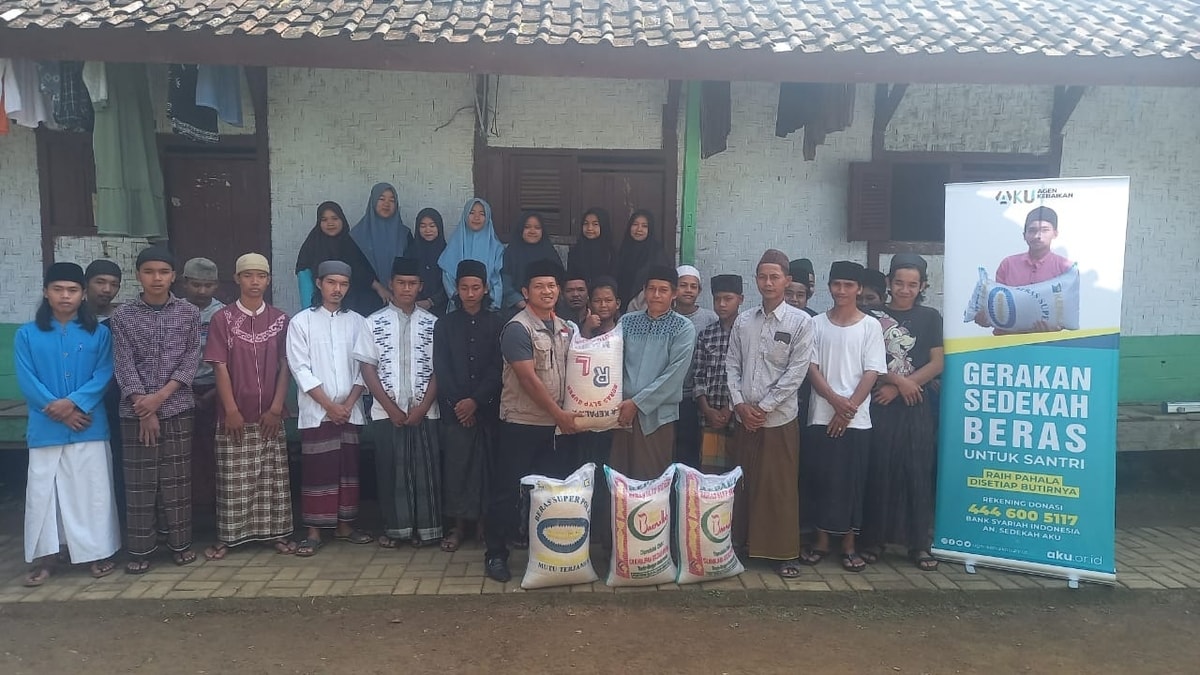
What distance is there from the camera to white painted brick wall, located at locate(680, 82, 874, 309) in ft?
19.3

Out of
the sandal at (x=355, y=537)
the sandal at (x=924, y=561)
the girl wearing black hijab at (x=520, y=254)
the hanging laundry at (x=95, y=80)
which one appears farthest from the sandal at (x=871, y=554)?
the hanging laundry at (x=95, y=80)

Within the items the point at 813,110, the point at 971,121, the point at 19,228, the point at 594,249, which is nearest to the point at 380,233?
the point at 594,249

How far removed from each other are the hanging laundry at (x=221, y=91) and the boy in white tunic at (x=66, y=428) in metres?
1.65

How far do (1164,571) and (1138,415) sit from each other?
1783 mm

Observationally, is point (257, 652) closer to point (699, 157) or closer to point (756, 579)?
point (756, 579)

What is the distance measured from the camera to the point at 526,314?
13.3 ft

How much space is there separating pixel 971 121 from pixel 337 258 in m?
4.99

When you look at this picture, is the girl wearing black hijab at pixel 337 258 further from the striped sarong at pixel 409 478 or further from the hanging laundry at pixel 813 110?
the hanging laundry at pixel 813 110

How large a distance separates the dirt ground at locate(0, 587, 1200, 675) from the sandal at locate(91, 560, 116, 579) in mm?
303

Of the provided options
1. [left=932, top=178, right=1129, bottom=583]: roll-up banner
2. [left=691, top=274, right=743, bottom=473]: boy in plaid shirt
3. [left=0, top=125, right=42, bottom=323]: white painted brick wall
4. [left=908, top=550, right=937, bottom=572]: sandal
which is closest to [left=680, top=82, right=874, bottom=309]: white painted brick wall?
[left=691, top=274, right=743, bottom=473]: boy in plaid shirt

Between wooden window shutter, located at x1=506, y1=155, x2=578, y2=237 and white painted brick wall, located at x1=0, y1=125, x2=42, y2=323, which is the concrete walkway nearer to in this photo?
white painted brick wall, located at x1=0, y1=125, x2=42, y2=323

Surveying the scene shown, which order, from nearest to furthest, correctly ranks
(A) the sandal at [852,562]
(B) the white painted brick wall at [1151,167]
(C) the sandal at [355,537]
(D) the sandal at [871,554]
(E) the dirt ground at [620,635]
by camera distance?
(E) the dirt ground at [620,635] < (A) the sandal at [852,562] < (D) the sandal at [871,554] < (C) the sandal at [355,537] < (B) the white painted brick wall at [1151,167]

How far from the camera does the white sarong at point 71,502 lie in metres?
4.00

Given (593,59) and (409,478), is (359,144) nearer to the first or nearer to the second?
(593,59)
